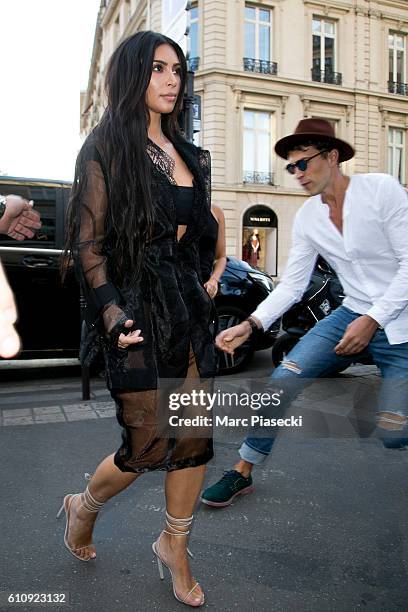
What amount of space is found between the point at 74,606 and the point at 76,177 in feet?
4.79

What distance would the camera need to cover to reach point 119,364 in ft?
6.77

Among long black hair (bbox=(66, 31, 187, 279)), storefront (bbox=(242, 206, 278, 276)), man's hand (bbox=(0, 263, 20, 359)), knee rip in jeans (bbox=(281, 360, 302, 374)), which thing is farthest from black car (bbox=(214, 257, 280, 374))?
storefront (bbox=(242, 206, 278, 276))

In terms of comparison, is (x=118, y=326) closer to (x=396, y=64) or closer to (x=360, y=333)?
(x=360, y=333)

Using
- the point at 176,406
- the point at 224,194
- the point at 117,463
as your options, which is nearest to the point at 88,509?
the point at 117,463

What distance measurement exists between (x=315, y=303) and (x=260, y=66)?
21.0 meters

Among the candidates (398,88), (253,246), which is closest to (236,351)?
(253,246)

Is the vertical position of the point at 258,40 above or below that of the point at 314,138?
above

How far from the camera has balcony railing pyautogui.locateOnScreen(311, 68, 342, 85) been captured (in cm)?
2488

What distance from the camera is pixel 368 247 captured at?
264 centimetres

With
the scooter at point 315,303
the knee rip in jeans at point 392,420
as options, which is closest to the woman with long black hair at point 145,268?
the knee rip in jeans at point 392,420

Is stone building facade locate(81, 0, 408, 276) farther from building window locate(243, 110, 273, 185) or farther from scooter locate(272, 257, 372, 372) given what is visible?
scooter locate(272, 257, 372, 372)

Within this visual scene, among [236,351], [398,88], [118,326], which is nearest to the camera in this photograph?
[118,326]

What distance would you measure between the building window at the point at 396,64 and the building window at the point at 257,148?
17.4ft

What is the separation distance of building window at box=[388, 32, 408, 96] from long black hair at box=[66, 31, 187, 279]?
85.4ft
